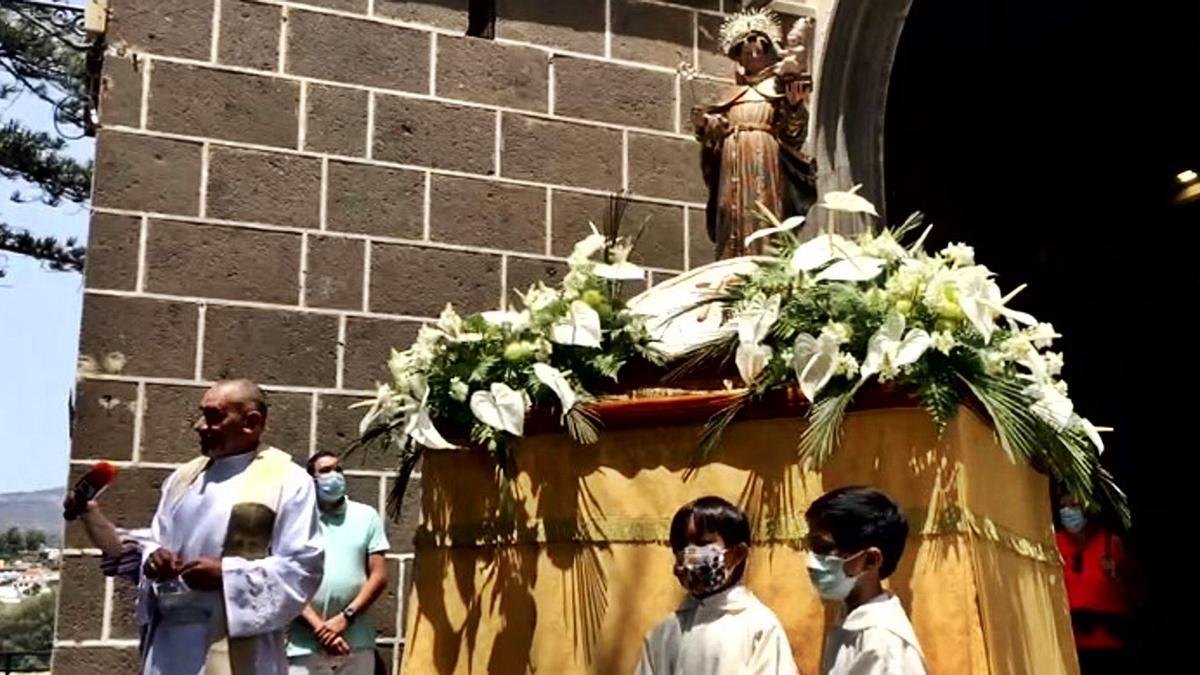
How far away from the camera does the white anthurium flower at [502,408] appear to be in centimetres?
373

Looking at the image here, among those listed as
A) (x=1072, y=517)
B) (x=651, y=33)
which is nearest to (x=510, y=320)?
(x=651, y=33)

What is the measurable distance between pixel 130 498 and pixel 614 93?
100 inches

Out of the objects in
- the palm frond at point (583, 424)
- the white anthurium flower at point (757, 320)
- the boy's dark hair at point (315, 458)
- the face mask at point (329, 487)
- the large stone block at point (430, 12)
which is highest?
the large stone block at point (430, 12)

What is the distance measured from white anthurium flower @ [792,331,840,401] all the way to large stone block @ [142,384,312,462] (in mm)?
2177

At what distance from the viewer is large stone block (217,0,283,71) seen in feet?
17.3

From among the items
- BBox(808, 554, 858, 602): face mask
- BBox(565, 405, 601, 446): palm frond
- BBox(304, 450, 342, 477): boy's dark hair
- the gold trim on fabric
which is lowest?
BBox(808, 554, 858, 602): face mask

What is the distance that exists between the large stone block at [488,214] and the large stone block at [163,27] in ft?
3.35

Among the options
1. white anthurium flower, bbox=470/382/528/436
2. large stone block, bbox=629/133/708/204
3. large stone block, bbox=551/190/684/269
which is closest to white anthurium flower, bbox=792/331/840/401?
white anthurium flower, bbox=470/382/528/436

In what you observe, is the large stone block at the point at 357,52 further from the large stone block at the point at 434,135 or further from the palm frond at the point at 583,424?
the palm frond at the point at 583,424

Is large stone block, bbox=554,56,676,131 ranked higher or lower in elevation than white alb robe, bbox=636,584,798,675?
higher

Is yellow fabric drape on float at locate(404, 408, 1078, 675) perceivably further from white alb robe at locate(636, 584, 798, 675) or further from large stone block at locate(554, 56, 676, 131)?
large stone block at locate(554, 56, 676, 131)

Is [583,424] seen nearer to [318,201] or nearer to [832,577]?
[832,577]

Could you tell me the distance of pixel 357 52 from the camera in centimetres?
547

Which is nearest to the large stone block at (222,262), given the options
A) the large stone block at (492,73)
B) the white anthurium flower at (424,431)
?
the large stone block at (492,73)
